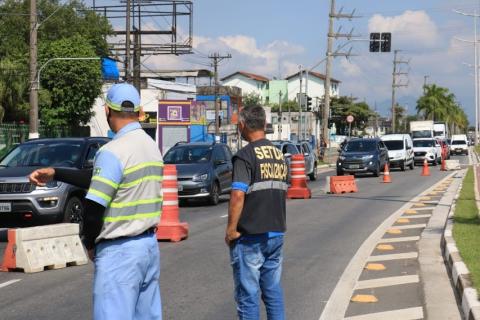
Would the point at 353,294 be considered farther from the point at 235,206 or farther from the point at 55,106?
the point at 55,106

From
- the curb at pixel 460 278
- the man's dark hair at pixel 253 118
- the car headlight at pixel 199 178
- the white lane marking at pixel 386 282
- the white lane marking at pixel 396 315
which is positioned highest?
the man's dark hair at pixel 253 118

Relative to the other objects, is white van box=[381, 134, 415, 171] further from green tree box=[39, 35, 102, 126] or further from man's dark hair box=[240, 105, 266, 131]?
man's dark hair box=[240, 105, 266, 131]

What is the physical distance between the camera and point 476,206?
16844 mm

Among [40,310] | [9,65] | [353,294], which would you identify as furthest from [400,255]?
[9,65]

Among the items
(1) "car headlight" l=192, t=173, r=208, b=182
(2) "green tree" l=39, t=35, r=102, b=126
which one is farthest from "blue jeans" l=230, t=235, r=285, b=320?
(2) "green tree" l=39, t=35, r=102, b=126

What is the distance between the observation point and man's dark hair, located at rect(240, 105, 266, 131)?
5555mm

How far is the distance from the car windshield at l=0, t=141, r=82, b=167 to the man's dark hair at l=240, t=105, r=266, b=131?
8573mm

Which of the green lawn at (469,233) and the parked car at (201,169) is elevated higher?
the parked car at (201,169)

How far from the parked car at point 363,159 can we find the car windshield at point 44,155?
2156cm

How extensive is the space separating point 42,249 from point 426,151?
128ft

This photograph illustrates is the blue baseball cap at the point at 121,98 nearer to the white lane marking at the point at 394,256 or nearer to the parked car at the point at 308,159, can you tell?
the white lane marking at the point at 394,256

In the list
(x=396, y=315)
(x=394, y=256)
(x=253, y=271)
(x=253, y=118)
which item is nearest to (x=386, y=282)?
(x=396, y=315)

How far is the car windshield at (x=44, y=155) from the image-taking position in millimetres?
13617

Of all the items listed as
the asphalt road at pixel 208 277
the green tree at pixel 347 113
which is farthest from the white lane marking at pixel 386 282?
the green tree at pixel 347 113
